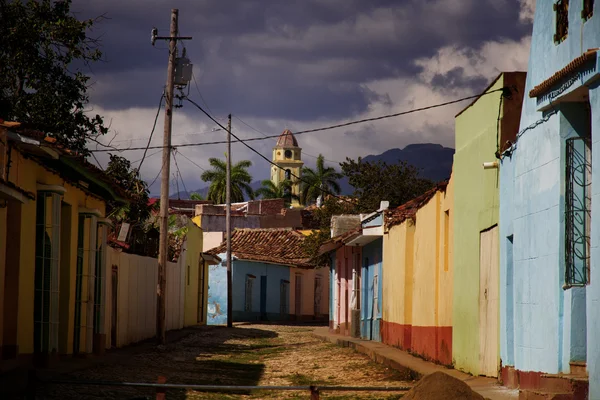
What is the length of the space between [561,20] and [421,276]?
9.91m

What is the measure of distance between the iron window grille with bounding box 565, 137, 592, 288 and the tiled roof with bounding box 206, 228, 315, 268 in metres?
33.8

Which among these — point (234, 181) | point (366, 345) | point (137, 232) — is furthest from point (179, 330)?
point (234, 181)

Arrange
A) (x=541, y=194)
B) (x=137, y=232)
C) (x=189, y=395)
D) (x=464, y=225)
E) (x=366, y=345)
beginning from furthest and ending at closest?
(x=137, y=232)
(x=366, y=345)
(x=464, y=225)
(x=189, y=395)
(x=541, y=194)

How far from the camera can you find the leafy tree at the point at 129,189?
1117 inches

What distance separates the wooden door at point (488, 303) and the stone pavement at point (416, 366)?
270 millimetres

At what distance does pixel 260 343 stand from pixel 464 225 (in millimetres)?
11935

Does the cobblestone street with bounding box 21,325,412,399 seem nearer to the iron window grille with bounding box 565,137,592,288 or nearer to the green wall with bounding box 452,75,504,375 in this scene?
the green wall with bounding box 452,75,504,375

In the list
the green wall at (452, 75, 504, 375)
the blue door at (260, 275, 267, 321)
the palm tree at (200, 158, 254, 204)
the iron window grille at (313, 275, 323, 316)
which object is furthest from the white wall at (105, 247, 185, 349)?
the palm tree at (200, 158, 254, 204)

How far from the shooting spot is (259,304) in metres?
44.8

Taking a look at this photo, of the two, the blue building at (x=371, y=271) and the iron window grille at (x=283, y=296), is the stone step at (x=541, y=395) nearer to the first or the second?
the blue building at (x=371, y=271)

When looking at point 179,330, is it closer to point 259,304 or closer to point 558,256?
point 259,304

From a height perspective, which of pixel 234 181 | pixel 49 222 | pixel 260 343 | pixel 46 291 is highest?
pixel 234 181

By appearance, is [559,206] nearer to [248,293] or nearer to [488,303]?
[488,303]

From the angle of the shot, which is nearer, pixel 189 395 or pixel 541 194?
pixel 541 194
